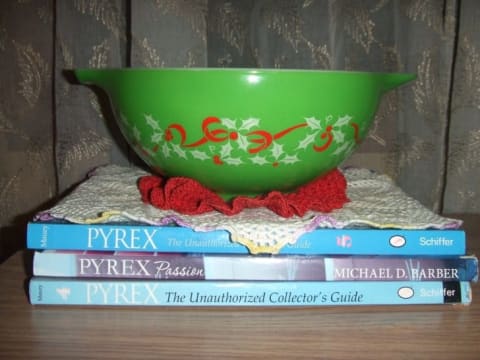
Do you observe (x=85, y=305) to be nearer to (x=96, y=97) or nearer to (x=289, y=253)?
(x=289, y=253)

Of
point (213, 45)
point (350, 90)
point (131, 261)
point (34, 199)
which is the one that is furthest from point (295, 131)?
point (34, 199)

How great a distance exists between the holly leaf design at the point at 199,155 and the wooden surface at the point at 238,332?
0.14 meters

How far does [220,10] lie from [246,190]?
0.32m

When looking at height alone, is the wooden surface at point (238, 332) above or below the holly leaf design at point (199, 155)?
below

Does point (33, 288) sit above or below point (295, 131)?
below

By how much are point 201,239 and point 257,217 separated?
61mm

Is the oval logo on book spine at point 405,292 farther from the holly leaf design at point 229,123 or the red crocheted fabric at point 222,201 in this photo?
the holly leaf design at point 229,123

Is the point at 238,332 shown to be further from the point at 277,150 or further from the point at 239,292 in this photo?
the point at 277,150

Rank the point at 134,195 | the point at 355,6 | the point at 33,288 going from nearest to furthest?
the point at 33,288 → the point at 134,195 → the point at 355,6

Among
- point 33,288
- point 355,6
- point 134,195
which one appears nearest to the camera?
point 33,288

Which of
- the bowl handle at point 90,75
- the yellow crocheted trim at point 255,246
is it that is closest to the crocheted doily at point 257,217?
the yellow crocheted trim at point 255,246

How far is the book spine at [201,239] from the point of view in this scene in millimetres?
468

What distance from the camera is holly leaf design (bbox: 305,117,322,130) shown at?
470 mm

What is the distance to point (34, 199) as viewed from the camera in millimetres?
781
